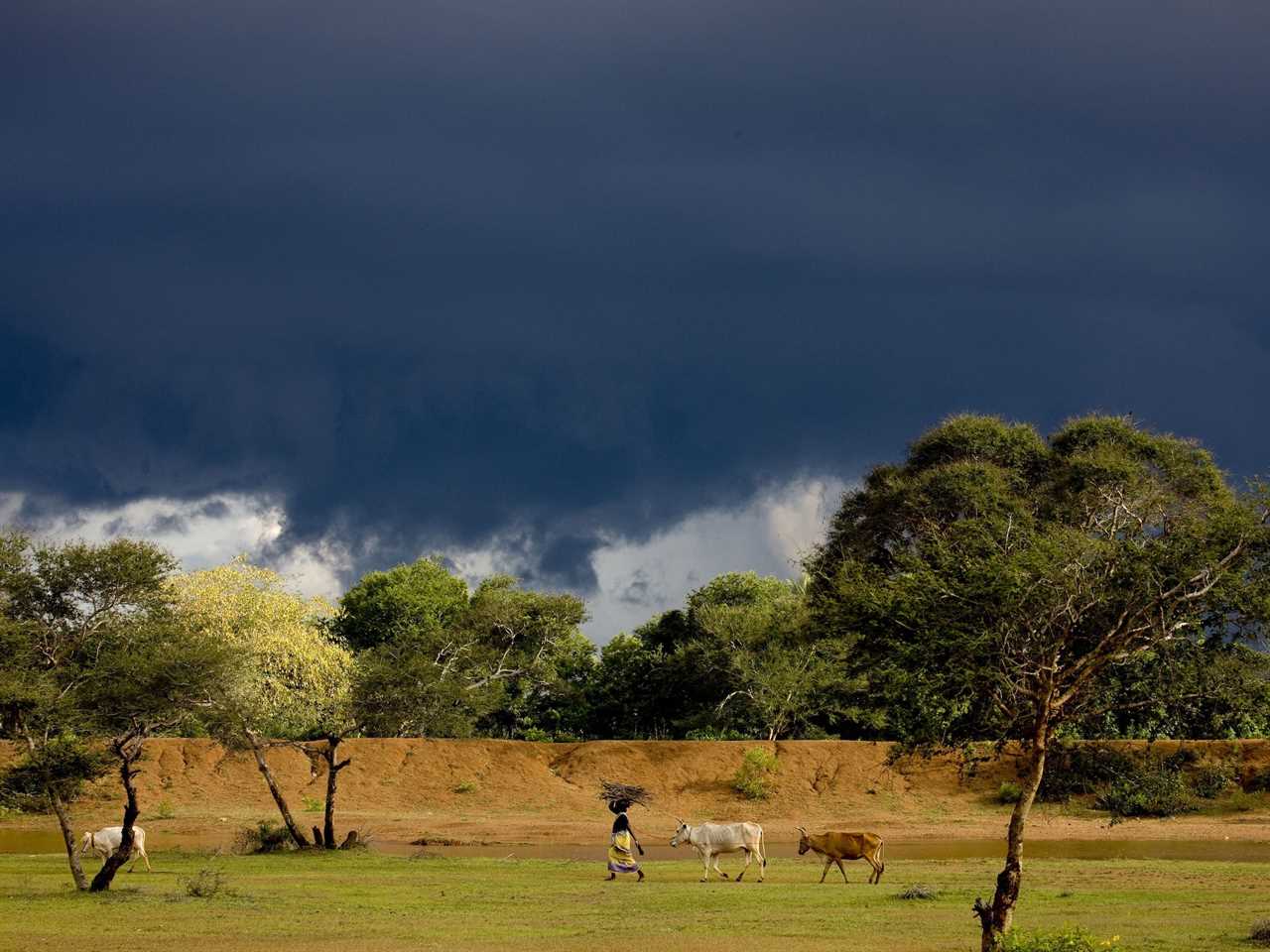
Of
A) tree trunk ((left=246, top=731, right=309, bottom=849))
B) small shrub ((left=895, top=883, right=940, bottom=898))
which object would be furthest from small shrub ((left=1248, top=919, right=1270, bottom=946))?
tree trunk ((left=246, top=731, right=309, bottom=849))

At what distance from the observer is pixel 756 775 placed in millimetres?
61750

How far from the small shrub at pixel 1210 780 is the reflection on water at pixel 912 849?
8.33 m

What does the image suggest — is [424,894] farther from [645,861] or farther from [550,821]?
[550,821]

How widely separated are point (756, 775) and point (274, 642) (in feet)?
87.4

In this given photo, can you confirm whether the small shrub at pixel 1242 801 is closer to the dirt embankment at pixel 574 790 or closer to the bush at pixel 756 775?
the dirt embankment at pixel 574 790

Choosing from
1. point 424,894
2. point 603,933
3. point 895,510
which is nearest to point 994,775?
point 895,510

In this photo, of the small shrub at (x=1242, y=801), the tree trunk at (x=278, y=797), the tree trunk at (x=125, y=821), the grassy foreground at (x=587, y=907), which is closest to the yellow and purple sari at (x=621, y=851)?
the grassy foreground at (x=587, y=907)

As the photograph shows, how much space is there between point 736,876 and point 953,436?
3913 cm

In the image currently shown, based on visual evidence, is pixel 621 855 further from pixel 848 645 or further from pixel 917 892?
pixel 848 645

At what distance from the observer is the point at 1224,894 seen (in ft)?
91.9

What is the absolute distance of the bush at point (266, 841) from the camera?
135ft

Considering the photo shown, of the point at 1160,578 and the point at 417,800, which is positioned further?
the point at 417,800

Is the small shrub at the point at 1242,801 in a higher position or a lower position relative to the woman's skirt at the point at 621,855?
lower

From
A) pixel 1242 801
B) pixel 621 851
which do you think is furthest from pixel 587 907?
pixel 1242 801
